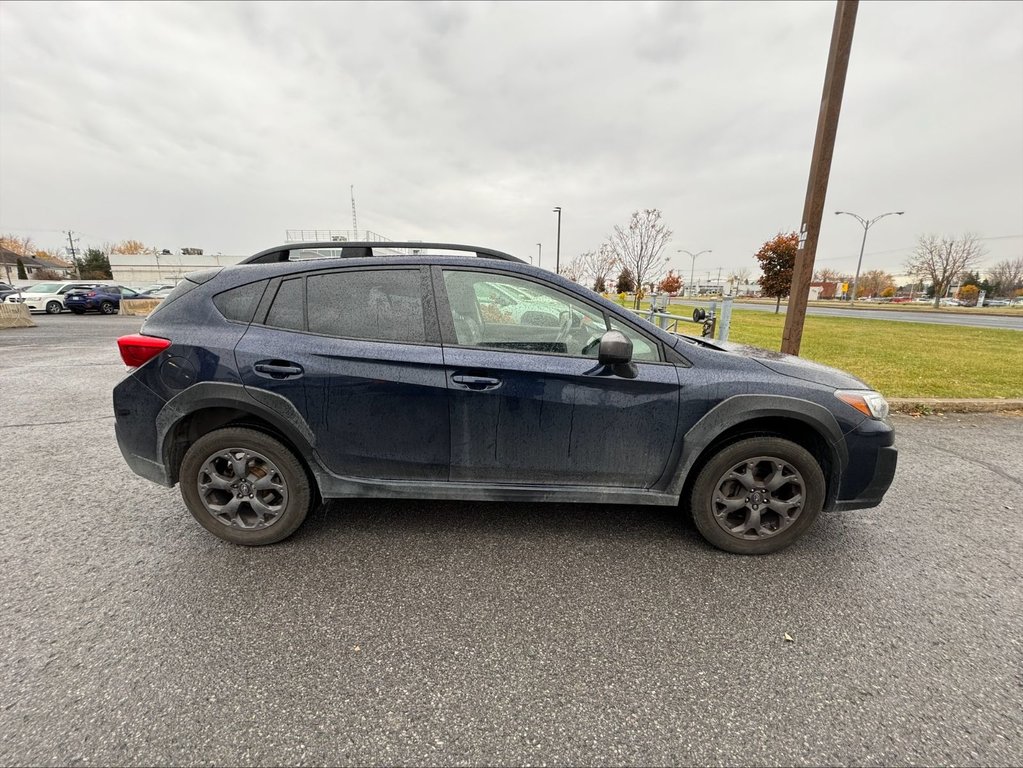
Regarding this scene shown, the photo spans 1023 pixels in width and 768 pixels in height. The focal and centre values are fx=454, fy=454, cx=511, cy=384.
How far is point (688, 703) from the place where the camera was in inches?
69.4

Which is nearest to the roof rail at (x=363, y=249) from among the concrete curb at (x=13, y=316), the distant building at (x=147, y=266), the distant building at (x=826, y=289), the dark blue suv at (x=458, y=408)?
the dark blue suv at (x=458, y=408)

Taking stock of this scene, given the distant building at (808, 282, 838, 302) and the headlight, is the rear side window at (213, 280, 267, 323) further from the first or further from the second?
the distant building at (808, 282, 838, 302)

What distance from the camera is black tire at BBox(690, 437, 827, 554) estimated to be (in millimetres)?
2598

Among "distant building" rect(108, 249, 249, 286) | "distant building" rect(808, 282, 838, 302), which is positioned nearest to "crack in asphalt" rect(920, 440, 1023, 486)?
"distant building" rect(108, 249, 249, 286)

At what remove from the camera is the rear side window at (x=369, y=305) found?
103 inches

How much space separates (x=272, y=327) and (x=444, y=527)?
161cm

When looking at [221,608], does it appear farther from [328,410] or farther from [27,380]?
[27,380]

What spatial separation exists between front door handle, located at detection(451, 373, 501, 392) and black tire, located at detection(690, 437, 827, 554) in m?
1.32

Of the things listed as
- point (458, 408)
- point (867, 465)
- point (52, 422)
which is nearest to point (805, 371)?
point (867, 465)

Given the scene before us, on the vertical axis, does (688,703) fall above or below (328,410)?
below

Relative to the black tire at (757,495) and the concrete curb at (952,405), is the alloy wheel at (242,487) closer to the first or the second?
the black tire at (757,495)

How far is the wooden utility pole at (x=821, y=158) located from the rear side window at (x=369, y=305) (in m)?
4.88

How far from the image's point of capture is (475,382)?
8.22ft

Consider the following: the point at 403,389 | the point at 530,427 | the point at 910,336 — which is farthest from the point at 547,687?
the point at 910,336
